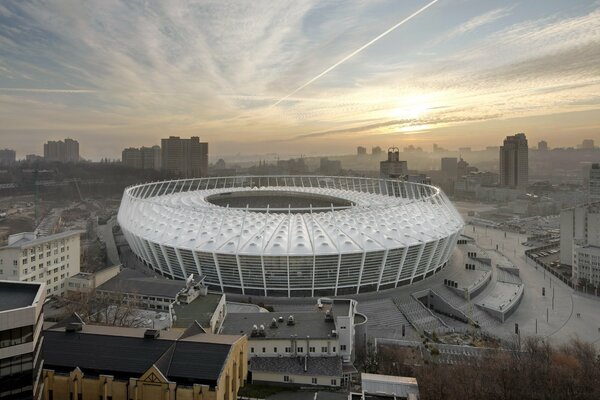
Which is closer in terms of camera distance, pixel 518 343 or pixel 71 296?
pixel 518 343

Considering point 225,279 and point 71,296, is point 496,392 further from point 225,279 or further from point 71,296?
point 71,296

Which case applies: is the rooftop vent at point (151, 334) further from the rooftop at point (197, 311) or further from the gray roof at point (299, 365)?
the gray roof at point (299, 365)

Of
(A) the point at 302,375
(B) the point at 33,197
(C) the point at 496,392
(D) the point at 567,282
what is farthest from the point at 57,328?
(B) the point at 33,197

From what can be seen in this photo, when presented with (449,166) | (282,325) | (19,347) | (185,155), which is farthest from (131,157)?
(449,166)

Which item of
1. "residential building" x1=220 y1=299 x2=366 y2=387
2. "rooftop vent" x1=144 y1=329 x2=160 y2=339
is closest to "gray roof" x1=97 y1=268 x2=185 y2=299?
"residential building" x1=220 y1=299 x2=366 y2=387

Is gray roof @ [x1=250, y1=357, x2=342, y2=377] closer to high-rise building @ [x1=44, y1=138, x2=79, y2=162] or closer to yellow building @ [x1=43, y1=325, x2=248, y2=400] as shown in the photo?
yellow building @ [x1=43, y1=325, x2=248, y2=400]

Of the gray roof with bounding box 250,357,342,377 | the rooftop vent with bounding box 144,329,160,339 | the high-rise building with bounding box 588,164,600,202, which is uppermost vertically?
the high-rise building with bounding box 588,164,600,202

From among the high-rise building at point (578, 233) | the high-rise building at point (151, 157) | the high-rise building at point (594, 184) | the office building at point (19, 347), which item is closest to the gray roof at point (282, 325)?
the office building at point (19, 347)
